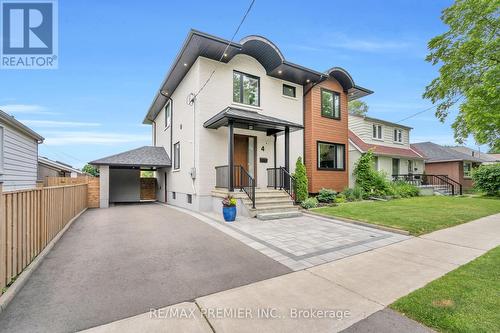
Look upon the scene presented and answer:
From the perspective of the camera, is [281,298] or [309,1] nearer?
[281,298]

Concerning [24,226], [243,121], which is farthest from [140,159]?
[24,226]

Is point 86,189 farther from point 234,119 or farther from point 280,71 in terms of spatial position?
point 280,71

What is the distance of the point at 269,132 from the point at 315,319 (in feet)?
32.4

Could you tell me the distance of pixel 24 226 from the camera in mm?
3781

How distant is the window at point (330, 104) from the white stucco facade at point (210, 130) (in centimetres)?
147

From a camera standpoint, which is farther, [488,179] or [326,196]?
[488,179]

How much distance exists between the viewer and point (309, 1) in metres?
5.70

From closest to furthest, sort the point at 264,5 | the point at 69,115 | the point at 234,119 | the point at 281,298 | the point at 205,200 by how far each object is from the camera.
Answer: the point at 281,298
the point at 264,5
the point at 234,119
the point at 205,200
the point at 69,115

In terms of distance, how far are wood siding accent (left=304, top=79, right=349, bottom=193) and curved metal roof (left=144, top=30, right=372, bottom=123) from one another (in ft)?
2.33

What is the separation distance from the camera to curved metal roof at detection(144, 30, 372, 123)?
372 inches

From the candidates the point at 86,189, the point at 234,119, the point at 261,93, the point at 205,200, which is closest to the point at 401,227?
the point at 234,119

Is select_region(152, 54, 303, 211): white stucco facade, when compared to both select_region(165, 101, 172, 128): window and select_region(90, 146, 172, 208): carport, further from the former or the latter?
select_region(90, 146, 172, 208): carport

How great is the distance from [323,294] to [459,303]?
1587 millimetres

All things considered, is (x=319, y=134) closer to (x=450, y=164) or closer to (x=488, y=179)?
(x=488, y=179)
